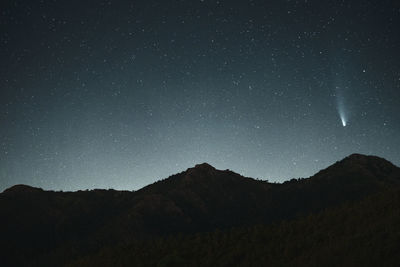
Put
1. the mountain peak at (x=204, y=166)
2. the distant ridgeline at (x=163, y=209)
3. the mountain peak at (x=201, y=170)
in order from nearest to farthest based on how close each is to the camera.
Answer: the distant ridgeline at (x=163, y=209) < the mountain peak at (x=201, y=170) < the mountain peak at (x=204, y=166)

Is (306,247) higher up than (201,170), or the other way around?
(201,170)

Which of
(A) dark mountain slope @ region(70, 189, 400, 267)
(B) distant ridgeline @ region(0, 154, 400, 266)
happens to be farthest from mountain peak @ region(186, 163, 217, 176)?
(A) dark mountain slope @ region(70, 189, 400, 267)

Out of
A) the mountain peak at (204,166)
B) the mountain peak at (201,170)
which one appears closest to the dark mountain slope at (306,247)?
the mountain peak at (201,170)

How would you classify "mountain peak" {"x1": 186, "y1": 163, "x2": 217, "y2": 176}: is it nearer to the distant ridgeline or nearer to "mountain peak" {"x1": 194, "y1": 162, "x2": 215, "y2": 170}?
"mountain peak" {"x1": 194, "y1": 162, "x2": 215, "y2": 170}

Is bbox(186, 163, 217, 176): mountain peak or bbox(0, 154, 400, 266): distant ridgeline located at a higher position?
bbox(186, 163, 217, 176): mountain peak

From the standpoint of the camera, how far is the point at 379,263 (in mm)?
12469

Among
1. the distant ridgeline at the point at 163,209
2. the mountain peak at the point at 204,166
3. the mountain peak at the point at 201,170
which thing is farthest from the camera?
the mountain peak at the point at 204,166

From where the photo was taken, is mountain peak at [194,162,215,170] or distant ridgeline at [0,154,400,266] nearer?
distant ridgeline at [0,154,400,266]

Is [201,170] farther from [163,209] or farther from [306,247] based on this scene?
[306,247]

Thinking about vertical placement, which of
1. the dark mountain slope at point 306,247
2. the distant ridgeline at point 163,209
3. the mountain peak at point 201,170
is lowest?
the dark mountain slope at point 306,247

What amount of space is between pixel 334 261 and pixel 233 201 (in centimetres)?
10137

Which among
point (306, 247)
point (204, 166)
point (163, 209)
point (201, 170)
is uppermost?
point (204, 166)

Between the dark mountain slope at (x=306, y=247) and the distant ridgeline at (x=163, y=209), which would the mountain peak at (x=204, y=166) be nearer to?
the distant ridgeline at (x=163, y=209)

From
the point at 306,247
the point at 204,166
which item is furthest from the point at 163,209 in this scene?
the point at 306,247
